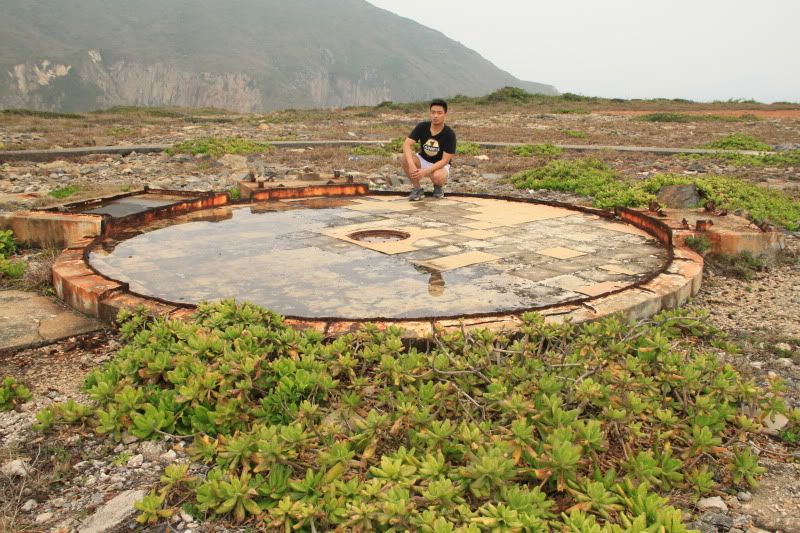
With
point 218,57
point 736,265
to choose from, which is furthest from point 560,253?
point 218,57

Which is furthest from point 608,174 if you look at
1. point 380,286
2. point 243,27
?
point 243,27

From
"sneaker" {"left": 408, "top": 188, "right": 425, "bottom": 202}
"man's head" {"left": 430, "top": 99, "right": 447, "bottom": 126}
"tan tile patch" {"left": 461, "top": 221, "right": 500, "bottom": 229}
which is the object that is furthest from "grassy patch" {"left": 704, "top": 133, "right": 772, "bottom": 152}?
"tan tile patch" {"left": 461, "top": 221, "right": 500, "bottom": 229}

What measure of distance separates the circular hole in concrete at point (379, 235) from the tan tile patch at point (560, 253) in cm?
109

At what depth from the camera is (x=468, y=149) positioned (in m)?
12.6

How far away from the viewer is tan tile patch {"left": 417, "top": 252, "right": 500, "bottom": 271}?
13.7 feet

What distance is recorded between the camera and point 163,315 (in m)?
3.15

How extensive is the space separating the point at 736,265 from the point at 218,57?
112 meters

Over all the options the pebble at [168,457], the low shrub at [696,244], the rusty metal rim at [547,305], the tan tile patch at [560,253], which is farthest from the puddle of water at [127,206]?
the low shrub at [696,244]

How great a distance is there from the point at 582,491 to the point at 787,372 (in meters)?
1.69

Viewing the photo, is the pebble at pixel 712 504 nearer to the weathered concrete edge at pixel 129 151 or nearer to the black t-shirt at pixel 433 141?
the black t-shirt at pixel 433 141

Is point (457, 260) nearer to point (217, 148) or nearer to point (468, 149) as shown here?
point (468, 149)

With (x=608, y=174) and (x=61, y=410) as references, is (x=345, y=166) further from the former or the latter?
(x=61, y=410)

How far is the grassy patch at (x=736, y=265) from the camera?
4734 mm

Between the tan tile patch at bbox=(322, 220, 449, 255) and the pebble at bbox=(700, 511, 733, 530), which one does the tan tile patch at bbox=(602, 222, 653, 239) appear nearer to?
the tan tile patch at bbox=(322, 220, 449, 255)
